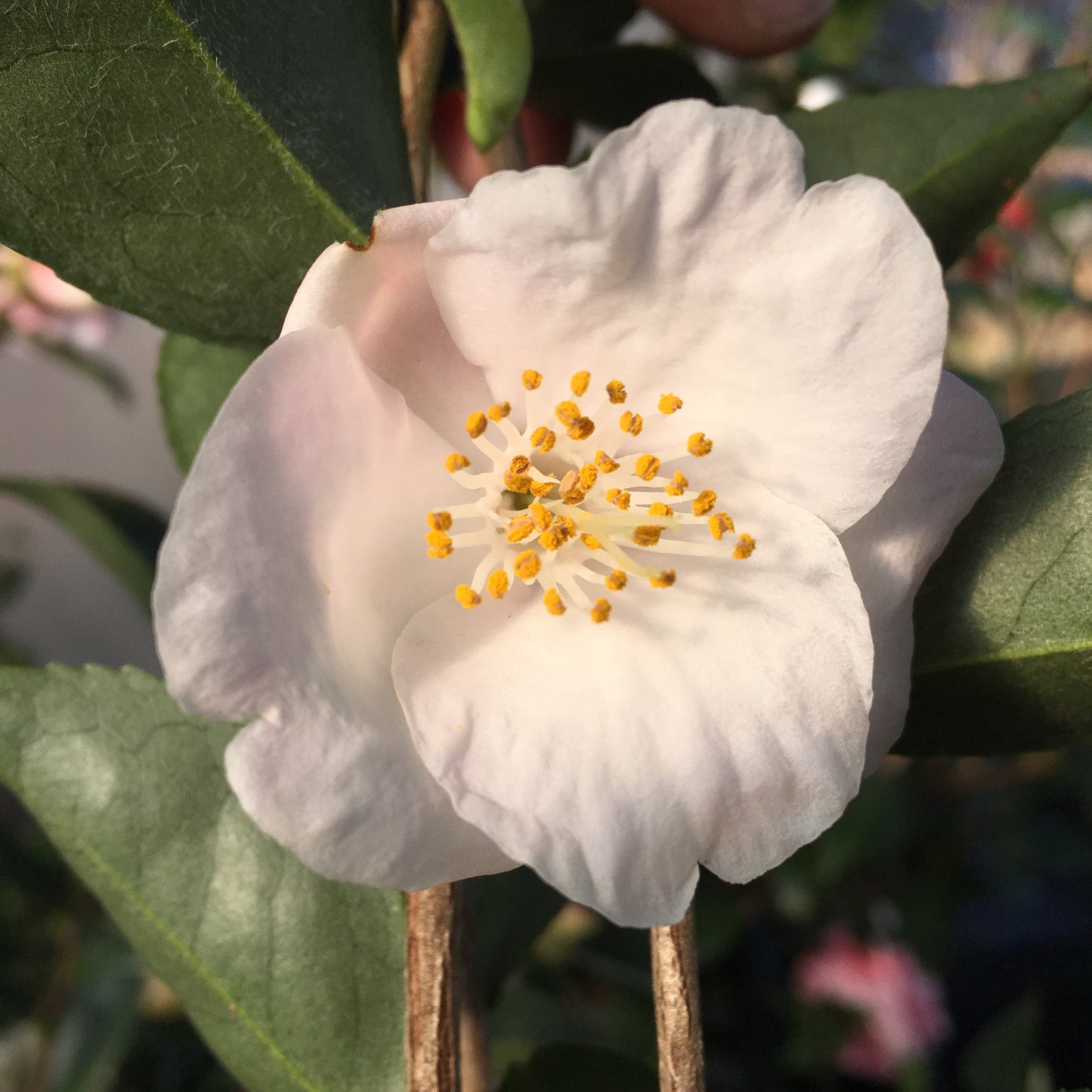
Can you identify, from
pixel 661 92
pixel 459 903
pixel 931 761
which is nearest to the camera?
pixel 459 903

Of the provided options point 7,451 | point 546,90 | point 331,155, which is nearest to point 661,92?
point 546,90

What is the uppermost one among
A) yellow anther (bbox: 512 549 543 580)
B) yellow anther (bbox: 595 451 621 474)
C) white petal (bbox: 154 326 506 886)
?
white petal (bbox: 154 326 506 886)

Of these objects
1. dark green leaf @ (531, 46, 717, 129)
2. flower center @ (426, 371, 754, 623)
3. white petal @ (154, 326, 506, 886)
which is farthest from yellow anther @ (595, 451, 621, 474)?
dark green leaf @ (531, 46, 717, 129)

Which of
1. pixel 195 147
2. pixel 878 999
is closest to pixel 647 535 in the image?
pixel 195 147

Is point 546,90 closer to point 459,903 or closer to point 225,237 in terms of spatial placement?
point 225,237

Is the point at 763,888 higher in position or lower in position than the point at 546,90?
lower

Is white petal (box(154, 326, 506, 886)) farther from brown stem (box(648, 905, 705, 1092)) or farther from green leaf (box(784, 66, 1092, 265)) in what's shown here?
green leaf (box(784, 66, 1092, 265))
